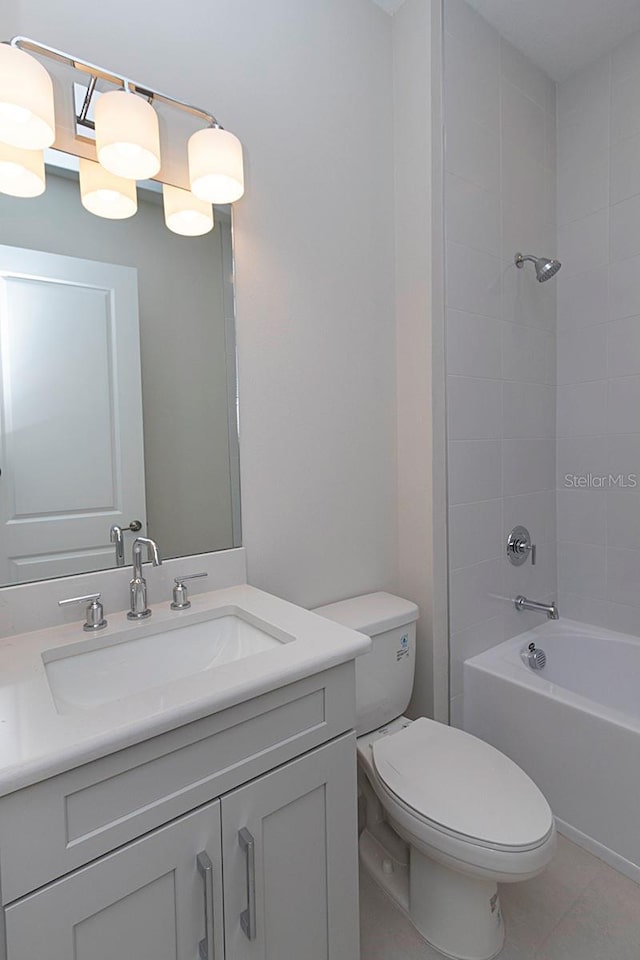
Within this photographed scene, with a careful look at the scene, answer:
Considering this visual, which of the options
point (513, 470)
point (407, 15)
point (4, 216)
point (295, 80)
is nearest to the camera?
point (4, 216)

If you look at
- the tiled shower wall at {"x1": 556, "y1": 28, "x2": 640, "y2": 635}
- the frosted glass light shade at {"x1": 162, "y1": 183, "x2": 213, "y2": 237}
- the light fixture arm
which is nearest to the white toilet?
the tiled shower wall at {"x1": 556, "y1": 28, "x2": 640, "y2": 635}

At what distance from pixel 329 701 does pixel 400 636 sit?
64cm

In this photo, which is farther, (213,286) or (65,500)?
(213,286)

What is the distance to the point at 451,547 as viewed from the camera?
177 centimetres

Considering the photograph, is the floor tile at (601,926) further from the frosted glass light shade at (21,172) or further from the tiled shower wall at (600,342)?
the frosted glass light shade at (21,172)

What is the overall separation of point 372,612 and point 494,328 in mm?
1146

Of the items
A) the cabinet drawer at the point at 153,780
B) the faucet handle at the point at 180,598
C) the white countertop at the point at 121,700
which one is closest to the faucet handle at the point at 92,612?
the white countertop at the point at 121,700

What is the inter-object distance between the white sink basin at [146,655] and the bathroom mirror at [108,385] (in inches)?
8.4

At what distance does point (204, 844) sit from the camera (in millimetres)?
833

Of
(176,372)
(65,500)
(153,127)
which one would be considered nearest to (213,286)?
(176,372)

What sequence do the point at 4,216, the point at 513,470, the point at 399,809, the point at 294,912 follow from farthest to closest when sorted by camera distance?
the point at 513,470 < the point at 399,809 < the point at 4,216 < the point at 294,912

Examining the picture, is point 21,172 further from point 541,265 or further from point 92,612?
point 541,265

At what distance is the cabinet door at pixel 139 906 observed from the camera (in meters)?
0.69

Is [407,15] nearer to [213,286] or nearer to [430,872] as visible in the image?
[213,286]
